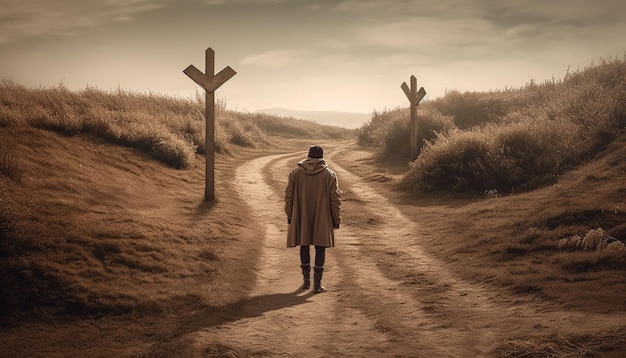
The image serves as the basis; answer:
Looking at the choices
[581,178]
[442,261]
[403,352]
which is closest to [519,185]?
[581,178]

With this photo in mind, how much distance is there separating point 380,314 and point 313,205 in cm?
232

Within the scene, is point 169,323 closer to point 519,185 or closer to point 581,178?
point 581,178

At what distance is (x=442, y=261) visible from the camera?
427 inches

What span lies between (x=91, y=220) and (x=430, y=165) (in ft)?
38.8

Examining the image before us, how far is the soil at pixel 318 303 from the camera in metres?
6.57

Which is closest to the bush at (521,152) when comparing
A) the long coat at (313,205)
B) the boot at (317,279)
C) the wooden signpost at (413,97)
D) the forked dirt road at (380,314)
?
the wooden signpost at (413,97)

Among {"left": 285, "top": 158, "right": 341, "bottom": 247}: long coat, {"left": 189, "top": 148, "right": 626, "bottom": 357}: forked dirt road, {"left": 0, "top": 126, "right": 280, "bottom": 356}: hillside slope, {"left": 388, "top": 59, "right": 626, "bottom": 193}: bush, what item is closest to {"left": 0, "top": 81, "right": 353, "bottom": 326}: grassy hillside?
{"left": 0, "top": 126, "right": 280, "bottom": 356}: hillside slope

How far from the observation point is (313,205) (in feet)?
30.7

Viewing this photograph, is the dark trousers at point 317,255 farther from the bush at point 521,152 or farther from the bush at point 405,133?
the bush at point 405,133

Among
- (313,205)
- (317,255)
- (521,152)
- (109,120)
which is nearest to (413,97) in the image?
(521,152)

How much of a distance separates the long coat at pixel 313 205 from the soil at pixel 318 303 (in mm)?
956

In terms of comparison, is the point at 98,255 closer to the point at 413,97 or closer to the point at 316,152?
the point at 316,152

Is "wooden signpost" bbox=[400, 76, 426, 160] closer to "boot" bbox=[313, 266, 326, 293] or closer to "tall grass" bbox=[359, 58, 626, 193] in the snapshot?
"tall grass" bbox=[359, 58, 626, 193]

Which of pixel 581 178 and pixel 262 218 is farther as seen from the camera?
pixel 262 218
